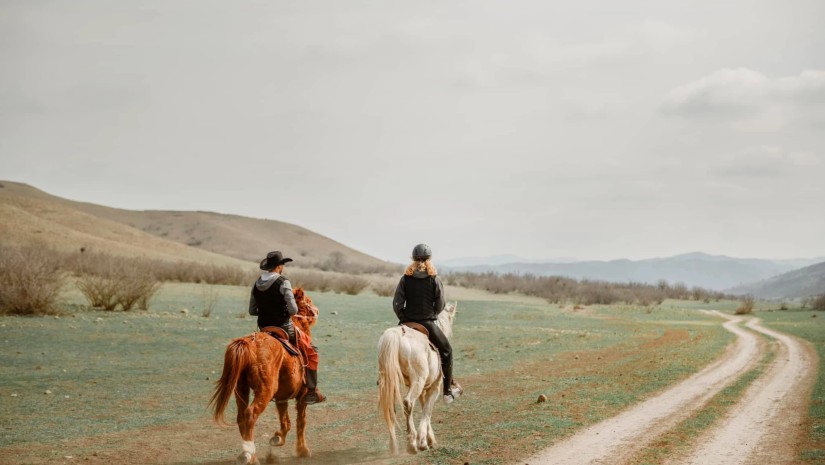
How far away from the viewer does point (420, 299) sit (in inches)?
381

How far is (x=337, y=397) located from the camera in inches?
539

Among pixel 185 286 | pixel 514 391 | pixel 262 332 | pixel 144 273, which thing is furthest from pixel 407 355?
pixel 185 286

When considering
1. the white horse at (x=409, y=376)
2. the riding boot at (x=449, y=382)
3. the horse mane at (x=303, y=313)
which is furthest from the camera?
the riding boot at (x=449, y=382)

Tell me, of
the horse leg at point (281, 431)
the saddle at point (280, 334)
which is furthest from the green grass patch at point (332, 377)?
the saddle at point (280, 334)

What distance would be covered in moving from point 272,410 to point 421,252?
493 centimetres

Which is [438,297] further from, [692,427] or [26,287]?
[26,287]

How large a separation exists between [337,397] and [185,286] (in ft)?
89.2

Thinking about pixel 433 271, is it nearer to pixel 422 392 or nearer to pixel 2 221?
pixel 422 392

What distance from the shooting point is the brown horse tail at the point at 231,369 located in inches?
308

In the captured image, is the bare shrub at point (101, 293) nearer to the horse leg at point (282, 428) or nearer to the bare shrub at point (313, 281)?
the horse leg at point (282, 428)

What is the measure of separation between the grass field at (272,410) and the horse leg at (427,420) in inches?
12.9

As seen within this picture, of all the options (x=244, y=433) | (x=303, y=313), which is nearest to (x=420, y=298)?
(x=303, y=313)

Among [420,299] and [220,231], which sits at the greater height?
[220,231]

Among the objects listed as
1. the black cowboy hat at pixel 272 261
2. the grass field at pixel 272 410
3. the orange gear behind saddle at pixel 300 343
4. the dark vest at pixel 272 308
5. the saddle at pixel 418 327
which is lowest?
the grass field at pixel 272 410
